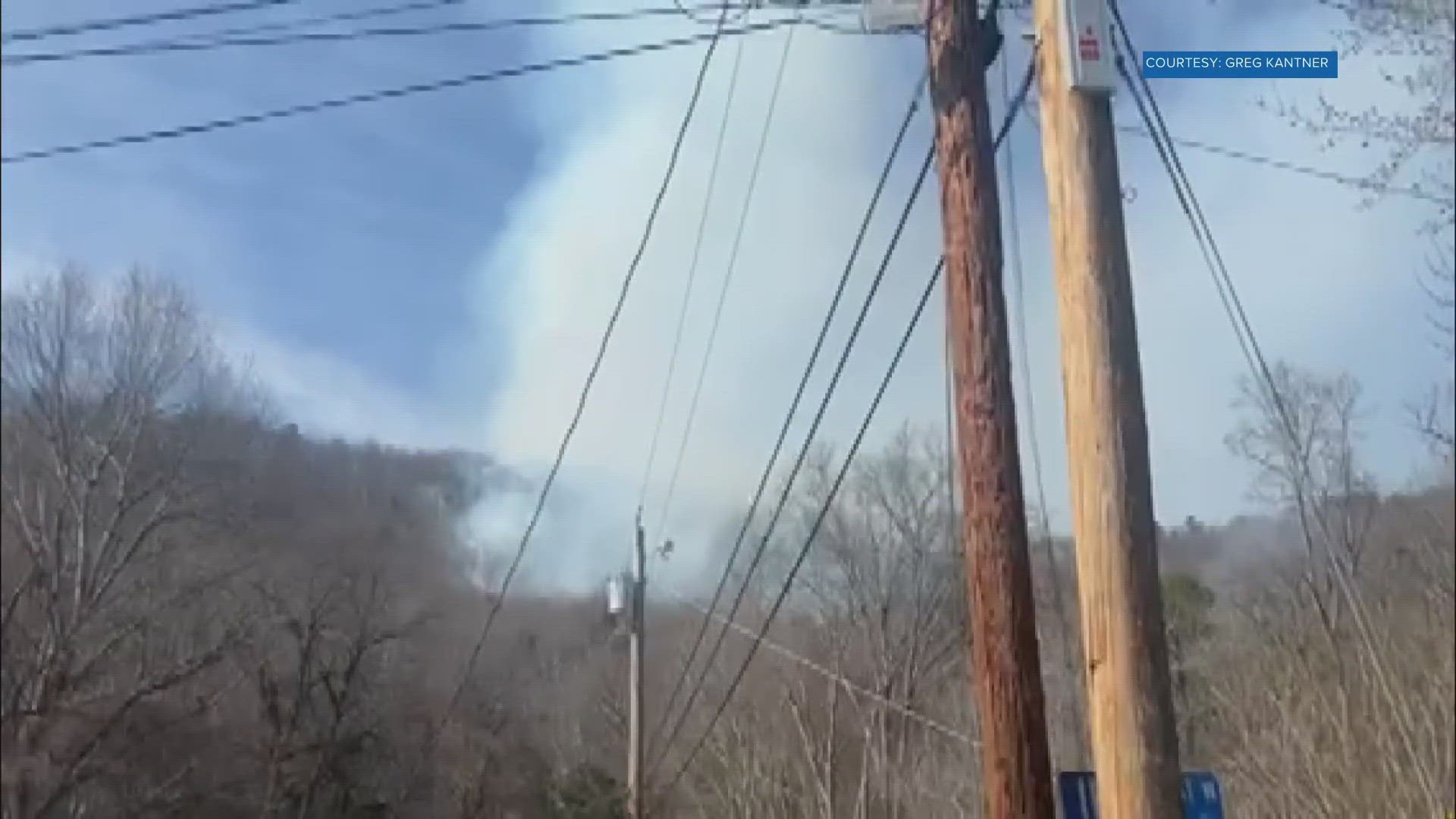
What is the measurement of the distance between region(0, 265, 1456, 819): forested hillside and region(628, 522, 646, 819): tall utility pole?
4.7 inches

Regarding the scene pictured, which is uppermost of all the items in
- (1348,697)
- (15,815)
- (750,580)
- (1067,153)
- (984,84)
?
(984,84)

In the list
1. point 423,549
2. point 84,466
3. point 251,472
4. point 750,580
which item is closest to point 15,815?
point 84,466

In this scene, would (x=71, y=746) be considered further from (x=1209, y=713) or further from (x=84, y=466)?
(x=1209, y=713)

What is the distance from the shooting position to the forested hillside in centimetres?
508

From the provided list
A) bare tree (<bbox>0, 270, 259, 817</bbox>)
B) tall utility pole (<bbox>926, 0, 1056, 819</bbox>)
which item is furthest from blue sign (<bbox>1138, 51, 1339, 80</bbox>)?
bare tree (<bbox>0, 270, 259, 817</bbox>)

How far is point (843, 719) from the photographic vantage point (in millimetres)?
10164

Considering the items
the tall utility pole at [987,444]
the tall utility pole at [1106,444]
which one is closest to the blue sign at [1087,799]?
the tall utility pole at [987,444]

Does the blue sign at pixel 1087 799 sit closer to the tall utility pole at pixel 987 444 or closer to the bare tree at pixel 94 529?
the tall utility pole at pixel 987 444

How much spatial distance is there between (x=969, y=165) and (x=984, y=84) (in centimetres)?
45

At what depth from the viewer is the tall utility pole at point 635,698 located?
26.4ft

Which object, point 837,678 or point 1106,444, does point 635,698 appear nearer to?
point 837,678

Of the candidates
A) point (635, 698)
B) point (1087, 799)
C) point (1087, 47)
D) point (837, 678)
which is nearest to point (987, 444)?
point (1087, 799)

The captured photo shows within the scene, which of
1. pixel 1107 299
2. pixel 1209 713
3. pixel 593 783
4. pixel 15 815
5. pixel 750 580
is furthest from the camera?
pixel 1209 713

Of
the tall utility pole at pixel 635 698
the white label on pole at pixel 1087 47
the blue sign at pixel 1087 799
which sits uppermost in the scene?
the white label on pole at pixel 1087 47
